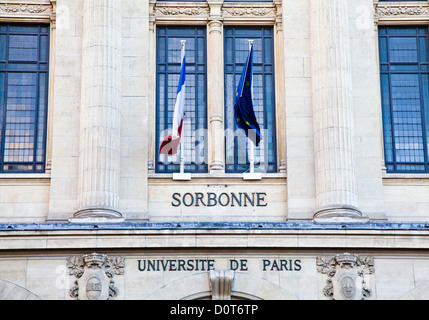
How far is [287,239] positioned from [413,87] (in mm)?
7510

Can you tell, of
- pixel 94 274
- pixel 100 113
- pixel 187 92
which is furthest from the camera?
pixel 187 92

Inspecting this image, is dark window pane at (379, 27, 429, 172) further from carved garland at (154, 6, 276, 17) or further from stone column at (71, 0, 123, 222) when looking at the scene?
stone column at (71, 0, 123, 222)

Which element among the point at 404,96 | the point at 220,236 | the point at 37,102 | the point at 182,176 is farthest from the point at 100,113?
the point at 404,96

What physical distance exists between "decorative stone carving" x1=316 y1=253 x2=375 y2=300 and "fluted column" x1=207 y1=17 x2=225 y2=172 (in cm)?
497

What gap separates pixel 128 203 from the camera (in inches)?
1388

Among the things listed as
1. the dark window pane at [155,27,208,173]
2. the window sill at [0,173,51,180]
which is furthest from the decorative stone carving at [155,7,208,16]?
the window sill at [0,173,51,180]

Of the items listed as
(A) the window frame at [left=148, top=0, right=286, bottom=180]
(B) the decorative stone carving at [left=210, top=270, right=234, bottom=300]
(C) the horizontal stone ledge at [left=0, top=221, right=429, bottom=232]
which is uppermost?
(A) the window frame at [left=148, top=0, right=286, bottom=180]

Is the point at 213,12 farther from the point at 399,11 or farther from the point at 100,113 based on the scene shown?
the point at 399,11

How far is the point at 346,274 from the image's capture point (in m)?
32.8

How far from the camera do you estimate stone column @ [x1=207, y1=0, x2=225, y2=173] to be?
119 ft

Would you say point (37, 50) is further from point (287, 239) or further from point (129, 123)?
point (287, 239)

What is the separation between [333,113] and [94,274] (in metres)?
8.65
